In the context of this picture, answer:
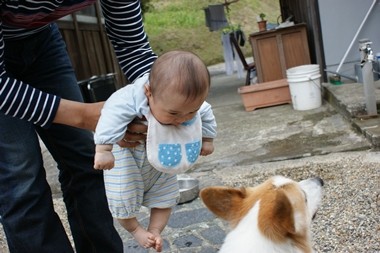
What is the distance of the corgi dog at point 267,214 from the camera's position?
1797mm

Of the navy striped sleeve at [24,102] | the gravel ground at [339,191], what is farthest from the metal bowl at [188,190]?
the navy striped sleeve at [24,102]

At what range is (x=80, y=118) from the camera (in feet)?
6.54

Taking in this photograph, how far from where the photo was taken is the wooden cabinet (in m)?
8.53

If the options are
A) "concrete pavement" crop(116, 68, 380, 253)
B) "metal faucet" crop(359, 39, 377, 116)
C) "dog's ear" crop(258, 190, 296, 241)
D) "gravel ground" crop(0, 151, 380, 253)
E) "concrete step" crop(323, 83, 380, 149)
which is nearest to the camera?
"dog's ear" crop(258, 190, 296, 241)

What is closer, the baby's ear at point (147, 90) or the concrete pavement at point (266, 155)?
the baby's ear at point (147, 90)

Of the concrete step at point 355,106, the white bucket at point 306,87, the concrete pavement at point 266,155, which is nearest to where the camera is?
the concrete pavement at point 266,155

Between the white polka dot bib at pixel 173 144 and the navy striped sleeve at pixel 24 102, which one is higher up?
the navy striped sleeve at pixel 24 102

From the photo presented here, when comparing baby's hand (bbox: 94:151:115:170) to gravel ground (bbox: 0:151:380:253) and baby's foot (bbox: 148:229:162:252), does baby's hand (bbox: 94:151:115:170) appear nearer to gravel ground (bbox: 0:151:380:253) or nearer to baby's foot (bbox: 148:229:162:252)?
baby's foot (bbox: 148:229:162:252)

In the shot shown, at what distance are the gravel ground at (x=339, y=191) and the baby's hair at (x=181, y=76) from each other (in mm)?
1672

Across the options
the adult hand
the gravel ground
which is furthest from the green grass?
the adult hand

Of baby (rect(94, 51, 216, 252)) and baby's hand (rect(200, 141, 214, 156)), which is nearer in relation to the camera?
baby (rect(94, 51, 216, 252))

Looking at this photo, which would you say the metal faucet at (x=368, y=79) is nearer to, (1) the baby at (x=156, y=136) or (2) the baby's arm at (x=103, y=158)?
(1) the baby at (x=156, y=136)

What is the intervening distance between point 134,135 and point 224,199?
1.51 feet

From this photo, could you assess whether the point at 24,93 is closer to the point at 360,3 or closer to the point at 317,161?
the point at 317,161
